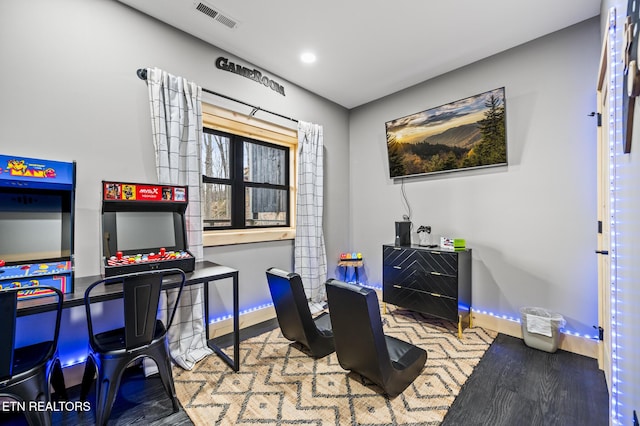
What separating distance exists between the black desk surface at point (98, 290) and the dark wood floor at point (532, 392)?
A: 1798 millimetres

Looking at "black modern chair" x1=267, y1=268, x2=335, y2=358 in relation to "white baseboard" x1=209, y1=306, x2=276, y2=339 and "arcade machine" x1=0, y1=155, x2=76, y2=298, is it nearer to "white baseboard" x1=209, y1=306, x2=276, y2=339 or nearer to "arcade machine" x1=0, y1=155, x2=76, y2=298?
"white baseboard" x1=209, y1=306, x2=276, y2=339

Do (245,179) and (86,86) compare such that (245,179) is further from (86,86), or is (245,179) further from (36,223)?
(36,223)

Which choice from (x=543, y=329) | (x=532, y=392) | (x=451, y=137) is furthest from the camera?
(x=451, y=137)

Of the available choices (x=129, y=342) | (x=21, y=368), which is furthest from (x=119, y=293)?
(x=21, y=368)

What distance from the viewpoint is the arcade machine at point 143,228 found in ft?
6.30

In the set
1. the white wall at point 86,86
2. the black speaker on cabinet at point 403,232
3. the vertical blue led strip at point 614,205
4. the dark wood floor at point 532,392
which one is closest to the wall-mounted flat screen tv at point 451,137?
the black speaker on cabinet at point 403,232

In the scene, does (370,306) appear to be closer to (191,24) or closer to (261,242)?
(261,242)

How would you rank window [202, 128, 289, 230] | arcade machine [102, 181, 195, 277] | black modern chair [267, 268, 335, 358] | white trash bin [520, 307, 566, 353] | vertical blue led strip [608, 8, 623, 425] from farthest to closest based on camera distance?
window [202, 128, 289, 230]
white trash bin [520, 307, 566, 353]
black modern chair [267, 268, 335, 358]
arcade machine [102, 181, 195, 277]
vertical blue led strip [608, 8, 623, 425]

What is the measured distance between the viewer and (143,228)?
2133mm

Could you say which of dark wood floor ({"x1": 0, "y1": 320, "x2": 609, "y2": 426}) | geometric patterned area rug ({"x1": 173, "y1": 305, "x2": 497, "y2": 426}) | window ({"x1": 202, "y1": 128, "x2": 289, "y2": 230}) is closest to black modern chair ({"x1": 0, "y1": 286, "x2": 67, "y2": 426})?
dark wood floor ({"x1": 0, "y1": 320, "x2": 609, "y2": 426})

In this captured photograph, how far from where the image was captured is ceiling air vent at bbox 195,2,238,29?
2.22 m

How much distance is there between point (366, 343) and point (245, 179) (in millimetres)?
2295

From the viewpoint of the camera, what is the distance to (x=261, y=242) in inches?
127

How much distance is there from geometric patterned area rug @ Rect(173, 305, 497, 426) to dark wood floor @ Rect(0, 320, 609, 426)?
0.32 feet
